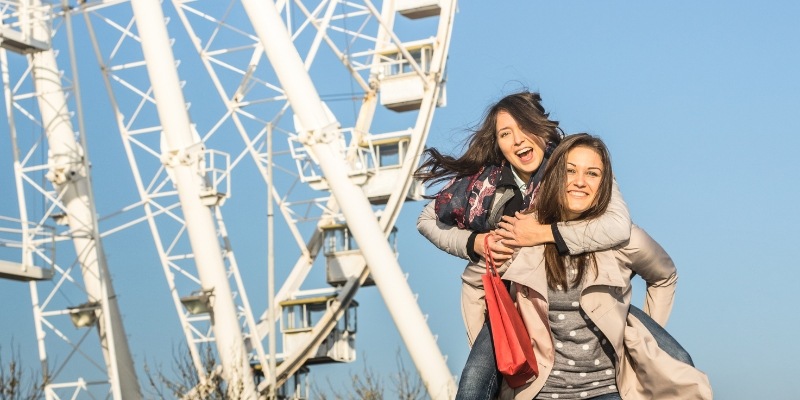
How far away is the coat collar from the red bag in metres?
0.07

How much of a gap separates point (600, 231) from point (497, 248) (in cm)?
41

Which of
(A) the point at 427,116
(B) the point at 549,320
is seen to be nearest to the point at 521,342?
(B) the point at 549,320

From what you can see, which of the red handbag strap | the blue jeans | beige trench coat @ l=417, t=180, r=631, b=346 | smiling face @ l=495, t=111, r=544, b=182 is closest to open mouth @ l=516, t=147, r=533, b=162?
smiling face @ l=495, t=111, r=544, b=182

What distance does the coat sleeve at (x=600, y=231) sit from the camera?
5.25 metres

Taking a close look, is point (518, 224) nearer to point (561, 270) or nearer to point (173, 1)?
point (561, 270)

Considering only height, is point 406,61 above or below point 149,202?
above

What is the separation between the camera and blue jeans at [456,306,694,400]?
5.38 m

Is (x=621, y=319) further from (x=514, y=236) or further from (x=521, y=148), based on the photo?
(x=521, y=148)

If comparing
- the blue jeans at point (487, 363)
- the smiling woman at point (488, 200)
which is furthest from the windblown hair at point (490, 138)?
the blue jeans at point (487, 363)

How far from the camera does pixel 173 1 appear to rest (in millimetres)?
27172

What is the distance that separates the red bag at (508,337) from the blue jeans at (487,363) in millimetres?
72

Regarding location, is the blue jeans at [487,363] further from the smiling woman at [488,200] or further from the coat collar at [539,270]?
the coat collar at [539,270]

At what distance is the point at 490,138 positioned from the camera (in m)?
5.88

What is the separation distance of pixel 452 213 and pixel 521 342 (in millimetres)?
642
